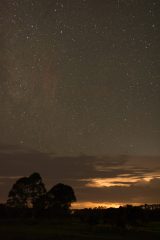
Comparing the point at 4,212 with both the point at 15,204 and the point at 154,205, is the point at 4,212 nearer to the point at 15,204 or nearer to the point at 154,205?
the point at 15,204

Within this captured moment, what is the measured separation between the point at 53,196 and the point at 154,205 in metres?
26.0

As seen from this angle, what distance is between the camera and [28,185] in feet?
269

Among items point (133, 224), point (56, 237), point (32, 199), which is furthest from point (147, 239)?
point (32, 199)

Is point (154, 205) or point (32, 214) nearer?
point (154, 205)

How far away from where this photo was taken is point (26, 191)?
267 feet

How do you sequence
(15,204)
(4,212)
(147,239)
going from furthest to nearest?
(15,204) < (4,212) < (147,239)

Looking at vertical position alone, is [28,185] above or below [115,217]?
above

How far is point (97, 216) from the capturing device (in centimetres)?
4931

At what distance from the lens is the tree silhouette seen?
80750 mm

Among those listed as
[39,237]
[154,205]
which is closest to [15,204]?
[154,205]

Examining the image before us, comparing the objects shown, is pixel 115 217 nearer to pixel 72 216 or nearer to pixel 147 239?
pixel 147 239

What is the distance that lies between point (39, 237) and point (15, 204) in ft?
161

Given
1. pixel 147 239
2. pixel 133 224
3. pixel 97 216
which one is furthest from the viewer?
pixel 97 216

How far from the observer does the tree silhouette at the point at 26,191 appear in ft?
265
